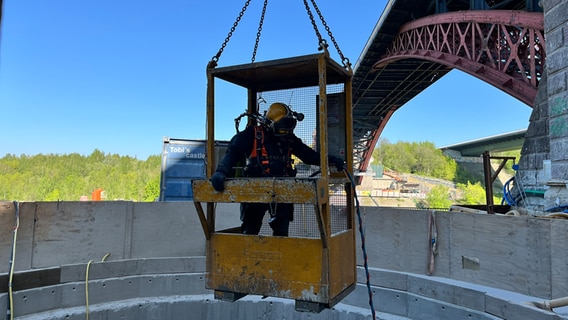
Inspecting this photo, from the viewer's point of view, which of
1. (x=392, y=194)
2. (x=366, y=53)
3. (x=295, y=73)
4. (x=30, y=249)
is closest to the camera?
(x=295, y=73)

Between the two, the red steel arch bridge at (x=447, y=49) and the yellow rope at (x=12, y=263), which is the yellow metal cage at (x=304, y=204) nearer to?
the yellow rope at (x=12, y=263)

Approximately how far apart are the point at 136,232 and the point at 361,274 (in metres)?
4.31

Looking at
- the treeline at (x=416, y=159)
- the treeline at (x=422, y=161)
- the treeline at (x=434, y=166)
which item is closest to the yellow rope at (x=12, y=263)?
the treeline at (x=434, y=166)

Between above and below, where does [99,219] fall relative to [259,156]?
below

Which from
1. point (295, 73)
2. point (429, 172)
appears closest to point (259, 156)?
point (295, 73)

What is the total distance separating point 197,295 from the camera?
21.6 feet

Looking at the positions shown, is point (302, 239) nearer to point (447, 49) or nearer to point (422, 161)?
point (447, 49)

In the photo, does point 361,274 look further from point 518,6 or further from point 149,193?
point 518,6

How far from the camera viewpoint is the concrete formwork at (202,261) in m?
4.39

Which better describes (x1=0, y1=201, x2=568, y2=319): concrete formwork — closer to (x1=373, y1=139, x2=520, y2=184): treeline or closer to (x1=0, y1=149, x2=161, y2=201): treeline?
(x1=0, y1=149, x2=161, y2=201): treeline

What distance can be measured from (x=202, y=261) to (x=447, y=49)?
15934 millimetres

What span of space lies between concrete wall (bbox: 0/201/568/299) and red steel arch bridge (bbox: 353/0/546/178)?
854cm

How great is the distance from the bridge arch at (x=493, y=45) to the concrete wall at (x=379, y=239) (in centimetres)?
852

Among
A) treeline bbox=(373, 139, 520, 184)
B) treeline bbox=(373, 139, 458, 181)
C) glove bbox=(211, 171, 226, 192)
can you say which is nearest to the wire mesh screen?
glove bbox=(211, 171, 226, 192)
